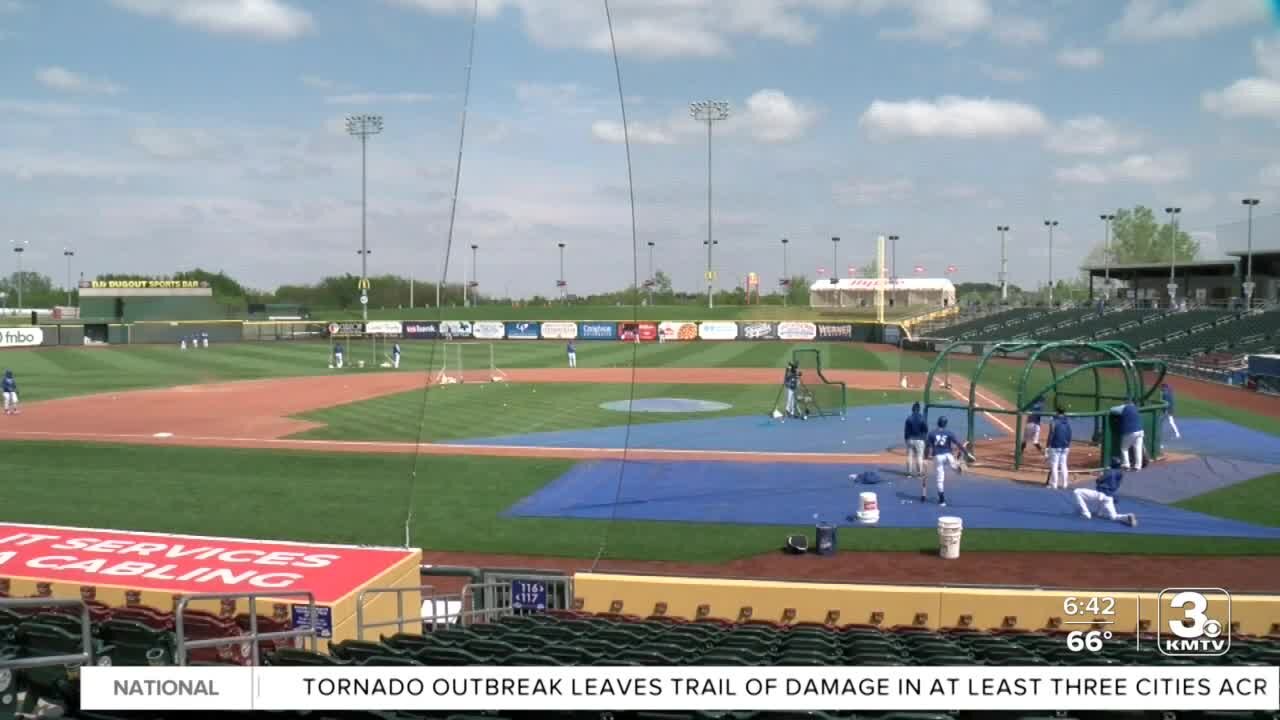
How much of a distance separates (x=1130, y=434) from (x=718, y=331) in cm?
4922

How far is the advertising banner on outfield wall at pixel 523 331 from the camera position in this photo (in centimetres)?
6969

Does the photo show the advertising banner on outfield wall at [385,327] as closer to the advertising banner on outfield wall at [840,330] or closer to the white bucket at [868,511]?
the advertising banner on outfield wall at [840,330]

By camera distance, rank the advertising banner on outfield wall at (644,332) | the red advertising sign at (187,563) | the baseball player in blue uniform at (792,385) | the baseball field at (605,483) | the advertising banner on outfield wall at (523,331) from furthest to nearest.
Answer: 1. the advertising banner on outfield wall at (523,331)
2. the advertising banner on outfield wall at (644,332)
3. the baseball player in blue uniform at (792,385)
4. the baseball field at (605,483)
5. the red advertising sign at (187,563)

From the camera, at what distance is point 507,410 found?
1208 inches

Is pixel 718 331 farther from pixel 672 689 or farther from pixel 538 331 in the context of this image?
pixel 672 689

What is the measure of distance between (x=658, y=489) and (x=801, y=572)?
6.25 m

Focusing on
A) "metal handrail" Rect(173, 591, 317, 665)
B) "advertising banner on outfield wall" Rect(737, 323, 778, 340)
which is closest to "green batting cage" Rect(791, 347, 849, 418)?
"metal handrail" Rect(173, 591, 317, 665)

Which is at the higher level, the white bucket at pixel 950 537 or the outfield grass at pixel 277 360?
the outfield grass at pixel 277 360

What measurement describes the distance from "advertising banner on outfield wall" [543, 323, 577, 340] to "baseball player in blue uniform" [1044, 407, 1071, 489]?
170 ft

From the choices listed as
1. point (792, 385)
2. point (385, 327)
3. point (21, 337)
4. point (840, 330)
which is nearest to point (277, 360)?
point (385, 327)

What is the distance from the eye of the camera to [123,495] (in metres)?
20.0

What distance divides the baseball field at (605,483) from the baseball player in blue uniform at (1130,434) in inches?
17.4

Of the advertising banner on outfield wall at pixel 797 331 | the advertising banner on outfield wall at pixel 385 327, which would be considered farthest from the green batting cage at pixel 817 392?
the advertising banner on outfield wall at pixel 385 327

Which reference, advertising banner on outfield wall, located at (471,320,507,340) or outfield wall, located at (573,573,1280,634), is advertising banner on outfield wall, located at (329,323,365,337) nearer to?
advertising banner on outfield wall, located at (471,320,507,340)
